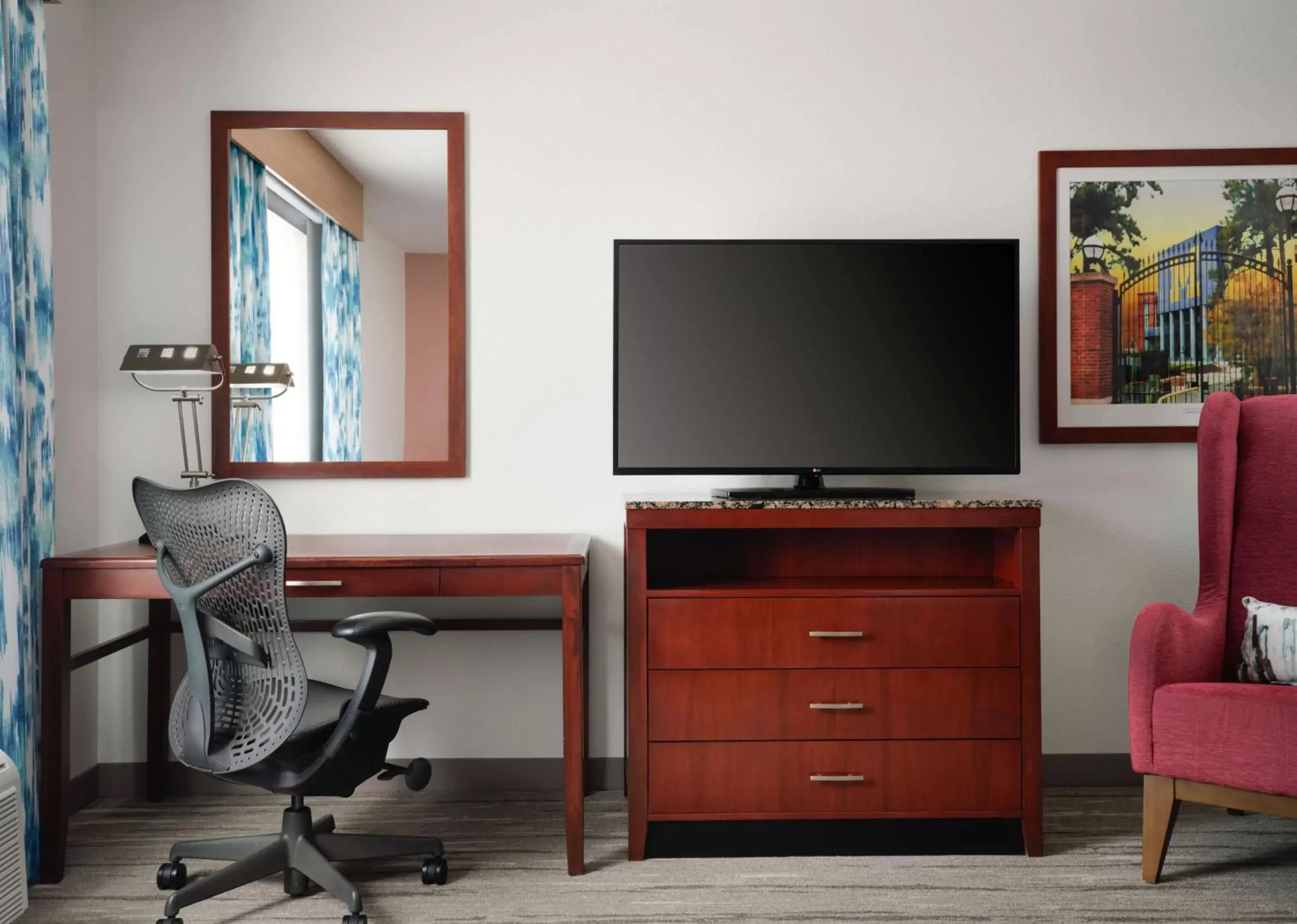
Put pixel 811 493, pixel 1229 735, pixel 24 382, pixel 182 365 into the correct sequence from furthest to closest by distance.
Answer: pixel 182 365 < pixel 811 493 < pixel 24 382 < pixel 1229 735

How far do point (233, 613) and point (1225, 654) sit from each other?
240cm

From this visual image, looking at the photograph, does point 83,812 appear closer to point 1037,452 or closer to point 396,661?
point 396,661

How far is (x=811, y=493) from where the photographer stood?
239 centimetres

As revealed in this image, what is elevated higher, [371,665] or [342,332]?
[342,332]

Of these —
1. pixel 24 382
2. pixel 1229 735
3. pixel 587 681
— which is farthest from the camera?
pixel 587 681

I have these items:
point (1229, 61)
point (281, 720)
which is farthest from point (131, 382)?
point (1229, 61)

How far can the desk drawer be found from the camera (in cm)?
212

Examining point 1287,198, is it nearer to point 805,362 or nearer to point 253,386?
point 805,362

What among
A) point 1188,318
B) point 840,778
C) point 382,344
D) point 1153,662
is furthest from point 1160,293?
point 382,344

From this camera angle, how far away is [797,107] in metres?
2.74

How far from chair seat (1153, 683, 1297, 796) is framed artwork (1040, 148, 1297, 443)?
3.07ft

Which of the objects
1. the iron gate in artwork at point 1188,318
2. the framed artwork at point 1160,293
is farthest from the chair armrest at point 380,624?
the iron gate in artwork at point 1188,318

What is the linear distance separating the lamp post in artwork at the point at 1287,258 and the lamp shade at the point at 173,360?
10.4 ft

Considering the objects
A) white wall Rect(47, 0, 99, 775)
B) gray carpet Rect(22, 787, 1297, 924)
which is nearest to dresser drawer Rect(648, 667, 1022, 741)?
gray carpet Rect(22, 787, 1297, 924)
